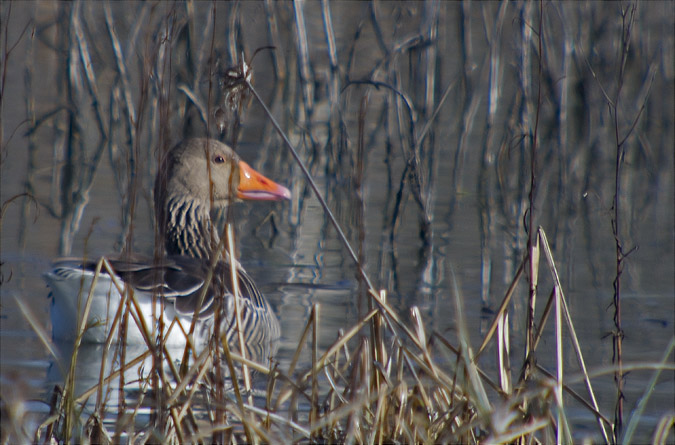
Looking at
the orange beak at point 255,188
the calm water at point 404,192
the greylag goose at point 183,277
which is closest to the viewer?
the greylag goose at point 183,277

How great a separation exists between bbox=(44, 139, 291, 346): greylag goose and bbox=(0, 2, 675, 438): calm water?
255 mm

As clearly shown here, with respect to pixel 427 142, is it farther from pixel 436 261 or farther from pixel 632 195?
pixel 436 261

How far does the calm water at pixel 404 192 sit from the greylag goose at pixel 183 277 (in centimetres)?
25

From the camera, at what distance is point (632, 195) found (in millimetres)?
10148

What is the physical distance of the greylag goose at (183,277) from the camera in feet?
17.1

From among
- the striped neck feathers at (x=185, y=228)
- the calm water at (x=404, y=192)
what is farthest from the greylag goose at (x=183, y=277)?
the calm water at (x=404, y=192)

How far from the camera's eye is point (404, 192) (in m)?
10.3

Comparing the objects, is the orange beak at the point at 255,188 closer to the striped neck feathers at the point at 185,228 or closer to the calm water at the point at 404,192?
the striped neck feathers at the point at 185,228

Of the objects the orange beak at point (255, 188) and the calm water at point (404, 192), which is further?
the orange beak at point (255, 188)

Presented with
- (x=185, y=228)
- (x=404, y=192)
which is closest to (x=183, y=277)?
(x=185, y=228)

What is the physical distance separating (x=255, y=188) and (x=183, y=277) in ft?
5.60

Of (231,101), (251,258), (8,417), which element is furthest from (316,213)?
(8,417)

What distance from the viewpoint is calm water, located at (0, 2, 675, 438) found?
586 centimetres

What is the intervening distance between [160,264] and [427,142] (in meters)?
10.1
